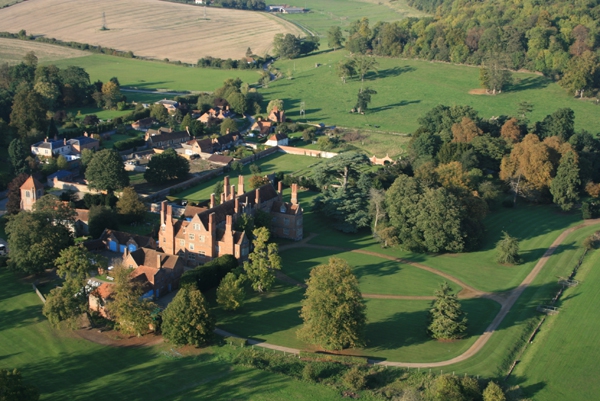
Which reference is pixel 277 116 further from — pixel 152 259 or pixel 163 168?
pixel 152 259

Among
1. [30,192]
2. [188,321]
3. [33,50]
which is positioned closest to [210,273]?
[188,321]

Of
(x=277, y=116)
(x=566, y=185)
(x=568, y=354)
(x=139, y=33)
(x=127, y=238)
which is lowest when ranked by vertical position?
(x=568, y=354)

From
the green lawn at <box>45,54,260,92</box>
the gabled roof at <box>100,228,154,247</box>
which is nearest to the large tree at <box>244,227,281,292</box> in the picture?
the gabled roof at <box>100,228,154,247</box>

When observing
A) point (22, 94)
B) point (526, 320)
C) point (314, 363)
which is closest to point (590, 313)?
point (526, 320)

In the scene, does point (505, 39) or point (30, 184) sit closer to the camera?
point (30, 184)

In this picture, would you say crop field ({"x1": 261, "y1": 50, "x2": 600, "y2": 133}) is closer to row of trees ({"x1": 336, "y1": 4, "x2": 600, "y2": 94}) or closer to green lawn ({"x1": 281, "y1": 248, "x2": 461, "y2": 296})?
row of trees ({"x1": 336, "y1": 4, "x2": 600, "y2": 94})

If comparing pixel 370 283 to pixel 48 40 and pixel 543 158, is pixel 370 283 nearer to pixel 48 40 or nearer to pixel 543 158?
pixel 543 158

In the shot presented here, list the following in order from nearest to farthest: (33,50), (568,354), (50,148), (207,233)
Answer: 1. (568,354)
2. (207,233)
3. (50,148)
4. (33,50)
